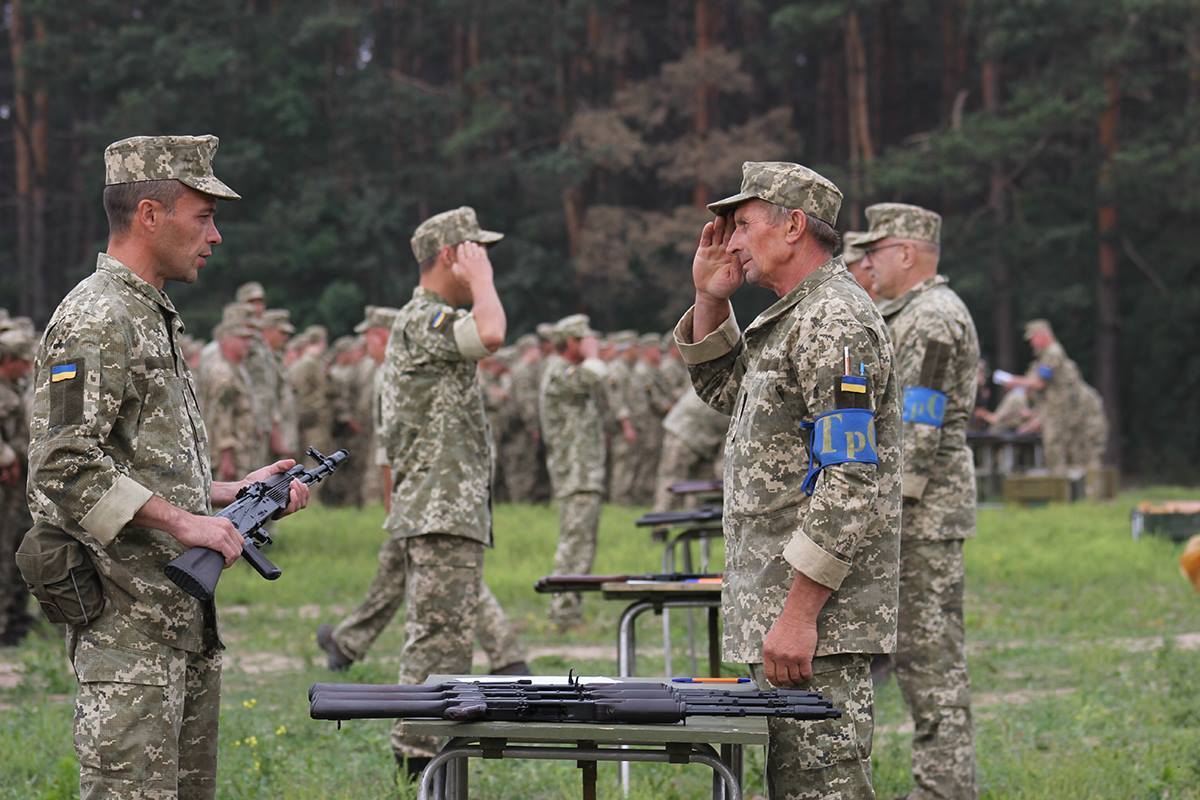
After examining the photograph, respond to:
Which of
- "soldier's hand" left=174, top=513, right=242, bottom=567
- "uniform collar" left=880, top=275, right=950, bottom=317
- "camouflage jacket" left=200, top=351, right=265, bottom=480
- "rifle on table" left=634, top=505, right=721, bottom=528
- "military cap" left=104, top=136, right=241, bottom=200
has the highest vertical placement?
"camouflage jacket" left=200, top=351, right=265, bottom=480

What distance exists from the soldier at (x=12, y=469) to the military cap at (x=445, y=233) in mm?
4687

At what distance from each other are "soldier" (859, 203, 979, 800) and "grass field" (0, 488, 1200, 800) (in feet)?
1.53

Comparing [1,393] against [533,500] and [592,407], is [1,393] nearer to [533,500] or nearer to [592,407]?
[592,407]

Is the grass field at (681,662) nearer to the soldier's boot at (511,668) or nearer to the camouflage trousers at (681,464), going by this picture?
the soldier's boot at (511,668)

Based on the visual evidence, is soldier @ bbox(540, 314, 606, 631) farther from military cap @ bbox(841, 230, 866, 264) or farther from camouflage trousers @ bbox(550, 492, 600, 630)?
military cap @ bbox(841, 230, 866, 264)

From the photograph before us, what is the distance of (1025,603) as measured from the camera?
13.6 m

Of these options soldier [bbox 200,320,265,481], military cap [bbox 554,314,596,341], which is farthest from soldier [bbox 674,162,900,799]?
soldier [bbox 200,320,265,481]

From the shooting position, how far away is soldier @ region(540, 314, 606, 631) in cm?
1278

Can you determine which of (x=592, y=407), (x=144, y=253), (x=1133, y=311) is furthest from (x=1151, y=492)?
(x=144, y=253)

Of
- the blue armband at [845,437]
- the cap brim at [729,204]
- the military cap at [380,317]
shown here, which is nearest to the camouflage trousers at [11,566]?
the military cap at [380,317]

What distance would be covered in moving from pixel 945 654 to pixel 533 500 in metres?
20.0

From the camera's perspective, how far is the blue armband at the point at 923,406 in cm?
682

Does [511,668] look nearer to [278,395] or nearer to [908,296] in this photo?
[908,296]

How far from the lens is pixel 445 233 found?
750 cm
